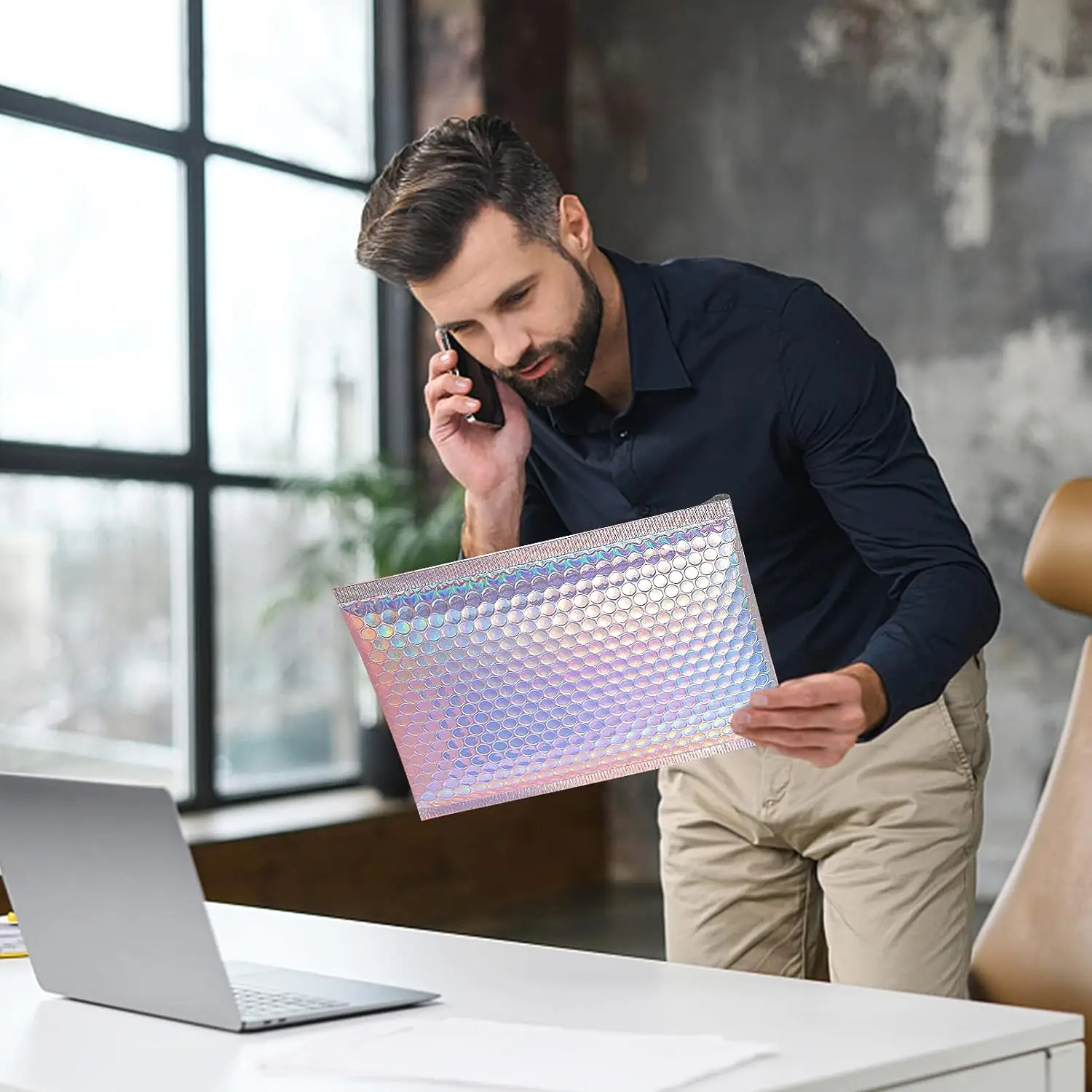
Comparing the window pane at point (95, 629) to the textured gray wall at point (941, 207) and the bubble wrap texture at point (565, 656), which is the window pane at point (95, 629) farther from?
the bubble wrap texture at point (565, 656)

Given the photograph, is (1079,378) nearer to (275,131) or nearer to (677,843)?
(275,131)

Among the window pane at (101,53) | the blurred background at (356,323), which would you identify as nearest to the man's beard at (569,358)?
the blurred background at (356,323)

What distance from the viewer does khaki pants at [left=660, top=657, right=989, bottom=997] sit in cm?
176

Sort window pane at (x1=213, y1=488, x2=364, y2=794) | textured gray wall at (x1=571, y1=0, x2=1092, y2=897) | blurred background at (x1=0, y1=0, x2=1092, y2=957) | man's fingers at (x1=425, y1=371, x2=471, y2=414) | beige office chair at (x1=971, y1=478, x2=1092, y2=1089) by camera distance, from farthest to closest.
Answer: textured gray wall at (x1=571, y1=0, x2=1092, y2=897)
window pane at (x1=213, y1=488, x2=364, y2=794)
blurred background at (x1=0, y1=0, x2=1092, y2=957)
man's fingers at (x1=425, y1=371, x2=471, y2=414)
beige office chair at (x1=971, y1=478, x2=1092, y2=1089)

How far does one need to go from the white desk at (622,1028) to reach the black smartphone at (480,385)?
0.70m

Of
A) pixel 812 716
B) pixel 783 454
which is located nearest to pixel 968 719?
pixel 783 454

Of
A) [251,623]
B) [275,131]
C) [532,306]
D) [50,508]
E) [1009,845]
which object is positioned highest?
[275,131]

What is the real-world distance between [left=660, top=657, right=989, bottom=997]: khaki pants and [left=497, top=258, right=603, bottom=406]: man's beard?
1.46 feet

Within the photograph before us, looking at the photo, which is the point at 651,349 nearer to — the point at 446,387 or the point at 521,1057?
the point at 446,387

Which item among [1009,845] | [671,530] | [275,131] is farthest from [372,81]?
[671,530]

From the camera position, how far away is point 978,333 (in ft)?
17.3

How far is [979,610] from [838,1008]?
0.56 m

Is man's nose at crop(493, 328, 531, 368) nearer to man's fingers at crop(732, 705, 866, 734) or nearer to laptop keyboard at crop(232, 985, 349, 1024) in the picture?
man's fingers at crop(732, 705, 866, 734)

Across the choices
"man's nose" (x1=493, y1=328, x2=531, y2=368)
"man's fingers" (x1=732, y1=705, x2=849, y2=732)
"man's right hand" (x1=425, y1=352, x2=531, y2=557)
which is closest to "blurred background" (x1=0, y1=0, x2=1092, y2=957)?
"man's right hand" (x1=425, y1=352, x2=531, y2=557)
